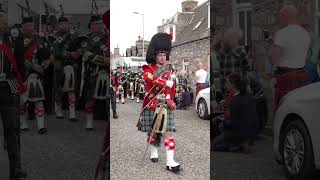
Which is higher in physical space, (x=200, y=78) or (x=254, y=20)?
(x=254, y=20)

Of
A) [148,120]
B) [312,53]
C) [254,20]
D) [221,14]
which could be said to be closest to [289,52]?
[312,53]

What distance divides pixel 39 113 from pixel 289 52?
1.35m

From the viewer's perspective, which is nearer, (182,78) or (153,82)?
(182,78)

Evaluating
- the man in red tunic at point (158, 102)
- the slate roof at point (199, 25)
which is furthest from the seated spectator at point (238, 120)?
the man in red tunic at point (158, 102)

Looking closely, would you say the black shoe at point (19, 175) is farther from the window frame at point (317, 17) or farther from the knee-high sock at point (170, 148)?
the window frame at point (317, 17)

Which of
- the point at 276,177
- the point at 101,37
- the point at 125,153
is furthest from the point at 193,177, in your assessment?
the point at 101,37

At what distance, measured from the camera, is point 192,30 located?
261 centimetres

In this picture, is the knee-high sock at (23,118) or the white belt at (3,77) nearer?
the white belt at (3,77)

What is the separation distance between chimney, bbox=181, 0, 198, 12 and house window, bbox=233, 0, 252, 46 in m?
0.39

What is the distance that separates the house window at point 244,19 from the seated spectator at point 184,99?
2.90 ft

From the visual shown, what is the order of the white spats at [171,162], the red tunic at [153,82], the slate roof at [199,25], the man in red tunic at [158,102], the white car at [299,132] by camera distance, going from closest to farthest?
1. the white car at [299,132]
2. the slate roof at [199,25]
3. the white spats at [171,162]
4. the man in red tunic at [158,102]
5. the red tunic at [153,82]

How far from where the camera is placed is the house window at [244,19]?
6.90 ft

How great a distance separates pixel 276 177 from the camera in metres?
2.13

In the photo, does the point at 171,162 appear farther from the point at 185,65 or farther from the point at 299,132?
the point at 299,132
